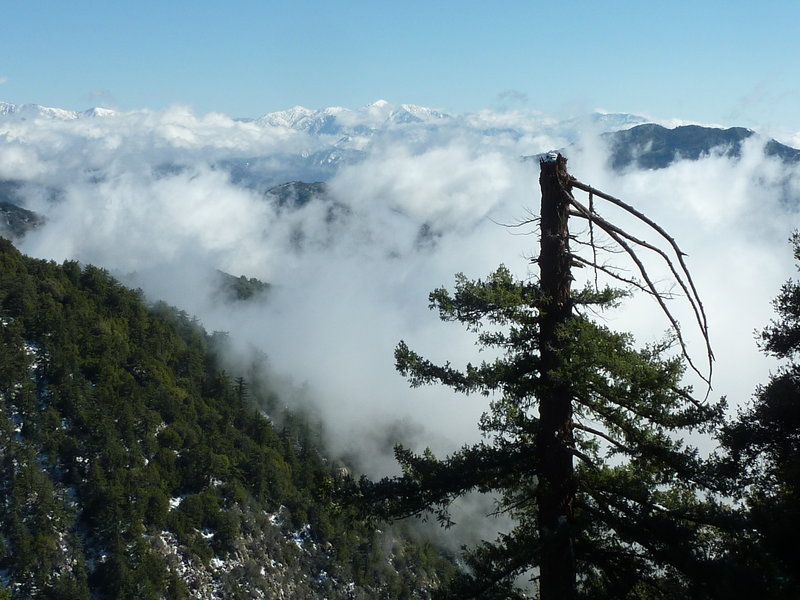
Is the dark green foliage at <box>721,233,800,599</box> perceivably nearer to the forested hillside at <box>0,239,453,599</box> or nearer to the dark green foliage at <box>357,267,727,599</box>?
the dark green foliage at <box>357,267,727,599</box>

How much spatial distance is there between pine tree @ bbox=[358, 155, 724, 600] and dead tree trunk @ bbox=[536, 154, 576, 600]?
0.06 feet

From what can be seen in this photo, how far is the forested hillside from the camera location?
90.6 m

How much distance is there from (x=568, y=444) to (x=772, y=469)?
156 inches

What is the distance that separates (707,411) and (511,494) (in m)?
3.57

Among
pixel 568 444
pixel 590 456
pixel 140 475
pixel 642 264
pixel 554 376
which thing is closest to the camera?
pixel 642 264

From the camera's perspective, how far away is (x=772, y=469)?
10867mm

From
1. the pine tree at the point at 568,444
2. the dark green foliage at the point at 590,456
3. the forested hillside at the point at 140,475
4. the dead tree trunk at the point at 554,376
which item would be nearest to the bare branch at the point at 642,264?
the pine tree at the point at 568,444

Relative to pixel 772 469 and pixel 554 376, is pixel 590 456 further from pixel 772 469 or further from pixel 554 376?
pixel 772 469

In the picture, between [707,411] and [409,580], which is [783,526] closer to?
[707,411]

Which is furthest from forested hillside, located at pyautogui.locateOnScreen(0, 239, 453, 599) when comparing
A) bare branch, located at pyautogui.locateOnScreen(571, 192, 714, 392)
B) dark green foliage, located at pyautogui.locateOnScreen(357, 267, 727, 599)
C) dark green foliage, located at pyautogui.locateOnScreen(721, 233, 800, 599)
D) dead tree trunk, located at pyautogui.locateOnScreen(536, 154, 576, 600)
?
bare branch, located at pyautogui.locateOnScreen(571, 192, 714, 392)

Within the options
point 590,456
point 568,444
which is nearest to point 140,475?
point 590,456

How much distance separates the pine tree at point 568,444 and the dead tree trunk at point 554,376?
2 cm

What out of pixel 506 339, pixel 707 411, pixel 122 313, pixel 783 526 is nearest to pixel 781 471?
pixel 707 411

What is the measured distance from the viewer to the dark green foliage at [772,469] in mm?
7355
